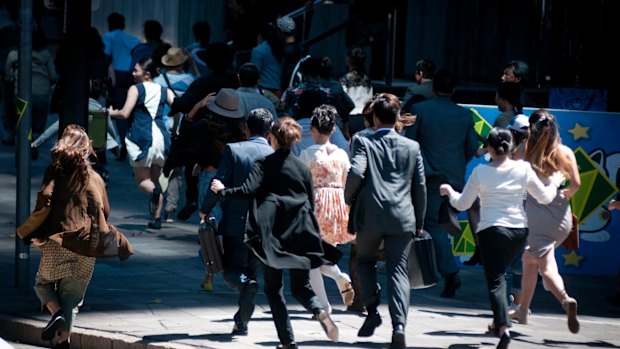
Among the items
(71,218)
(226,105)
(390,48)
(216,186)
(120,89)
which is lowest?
(71,218)

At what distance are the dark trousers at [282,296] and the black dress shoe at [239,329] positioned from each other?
590mm

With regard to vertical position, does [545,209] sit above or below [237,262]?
above

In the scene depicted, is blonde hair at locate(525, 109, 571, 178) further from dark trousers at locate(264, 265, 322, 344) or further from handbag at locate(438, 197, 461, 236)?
dark trousers at locate(264, 265, 322, 344)

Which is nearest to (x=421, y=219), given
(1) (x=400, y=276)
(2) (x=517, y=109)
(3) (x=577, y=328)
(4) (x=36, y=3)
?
(1) (x=400, y=276)

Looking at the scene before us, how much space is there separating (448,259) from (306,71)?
7.63ft

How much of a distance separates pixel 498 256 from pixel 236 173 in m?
1.90

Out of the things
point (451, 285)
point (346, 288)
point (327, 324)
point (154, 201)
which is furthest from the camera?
point (154, 201)

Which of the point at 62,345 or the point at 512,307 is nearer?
the point at 62,345

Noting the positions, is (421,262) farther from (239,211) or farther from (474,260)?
(474,260)

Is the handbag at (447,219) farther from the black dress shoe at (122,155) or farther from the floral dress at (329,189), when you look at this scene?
the black dress shoe at (122,155)

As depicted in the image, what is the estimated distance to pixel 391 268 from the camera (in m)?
9.12

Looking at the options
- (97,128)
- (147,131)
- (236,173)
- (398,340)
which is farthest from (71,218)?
(147,131)

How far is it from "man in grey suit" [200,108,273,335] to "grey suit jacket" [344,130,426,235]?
0.69 m

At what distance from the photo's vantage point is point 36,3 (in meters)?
27.1
